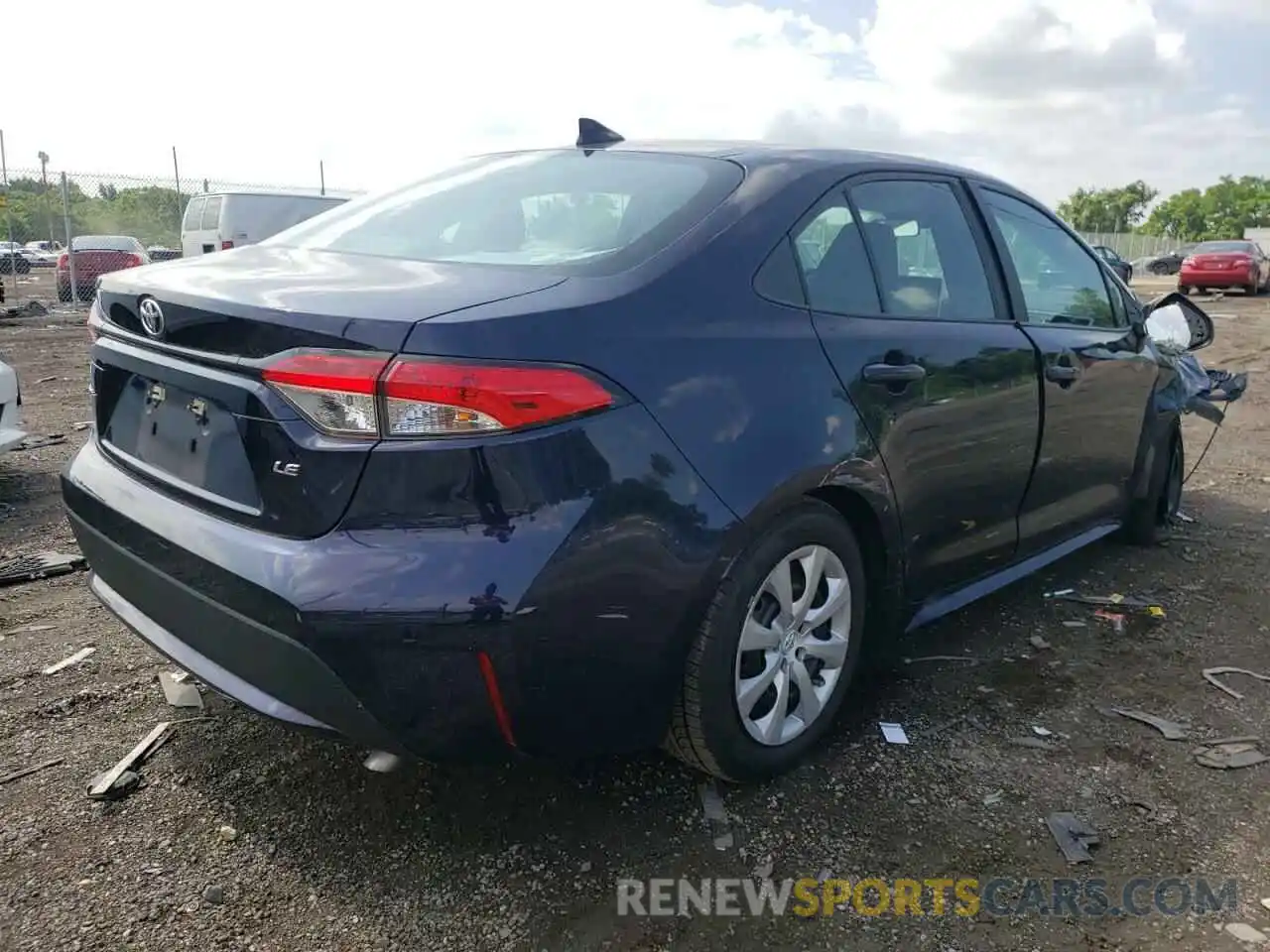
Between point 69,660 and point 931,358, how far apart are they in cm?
287

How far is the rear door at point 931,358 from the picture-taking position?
2.78 m

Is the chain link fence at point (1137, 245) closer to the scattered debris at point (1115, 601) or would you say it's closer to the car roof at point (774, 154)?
the scattered debris at point (1115, 601)

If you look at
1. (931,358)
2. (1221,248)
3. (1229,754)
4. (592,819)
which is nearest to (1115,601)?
(1229,754)

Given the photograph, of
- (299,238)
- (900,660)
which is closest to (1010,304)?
(900,660)

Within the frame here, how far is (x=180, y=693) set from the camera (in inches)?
123

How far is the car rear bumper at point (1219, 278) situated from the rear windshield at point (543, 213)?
82.7 ft

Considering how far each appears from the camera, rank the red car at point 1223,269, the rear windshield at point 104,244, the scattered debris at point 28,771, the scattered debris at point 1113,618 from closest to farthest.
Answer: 1. the scattered debris at point 28,771
2. the scattered debris at point 1113,618
3. the rear windshield at point 104,244
4. the red car at point 1223,269

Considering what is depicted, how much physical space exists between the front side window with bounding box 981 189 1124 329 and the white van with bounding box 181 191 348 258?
41.1ft

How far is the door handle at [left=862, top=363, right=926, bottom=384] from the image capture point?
2.78 metres

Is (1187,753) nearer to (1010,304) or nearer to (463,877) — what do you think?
(1010,304)

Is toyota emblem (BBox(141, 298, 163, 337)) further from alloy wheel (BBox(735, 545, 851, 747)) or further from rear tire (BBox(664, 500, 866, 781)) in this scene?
alloy wheel (BBox(735, 545, 851, 747))

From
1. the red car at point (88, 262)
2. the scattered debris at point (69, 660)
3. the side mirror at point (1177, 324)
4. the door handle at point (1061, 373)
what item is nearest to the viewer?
A: the scattered debris at point (69, 660)

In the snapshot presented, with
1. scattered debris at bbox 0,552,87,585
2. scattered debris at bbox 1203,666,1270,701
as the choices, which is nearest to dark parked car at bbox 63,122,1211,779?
scattered debris at bbox 1203,666,1270,701

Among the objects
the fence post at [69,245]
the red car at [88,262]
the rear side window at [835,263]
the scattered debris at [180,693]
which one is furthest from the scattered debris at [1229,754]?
the red car at [88,262]
